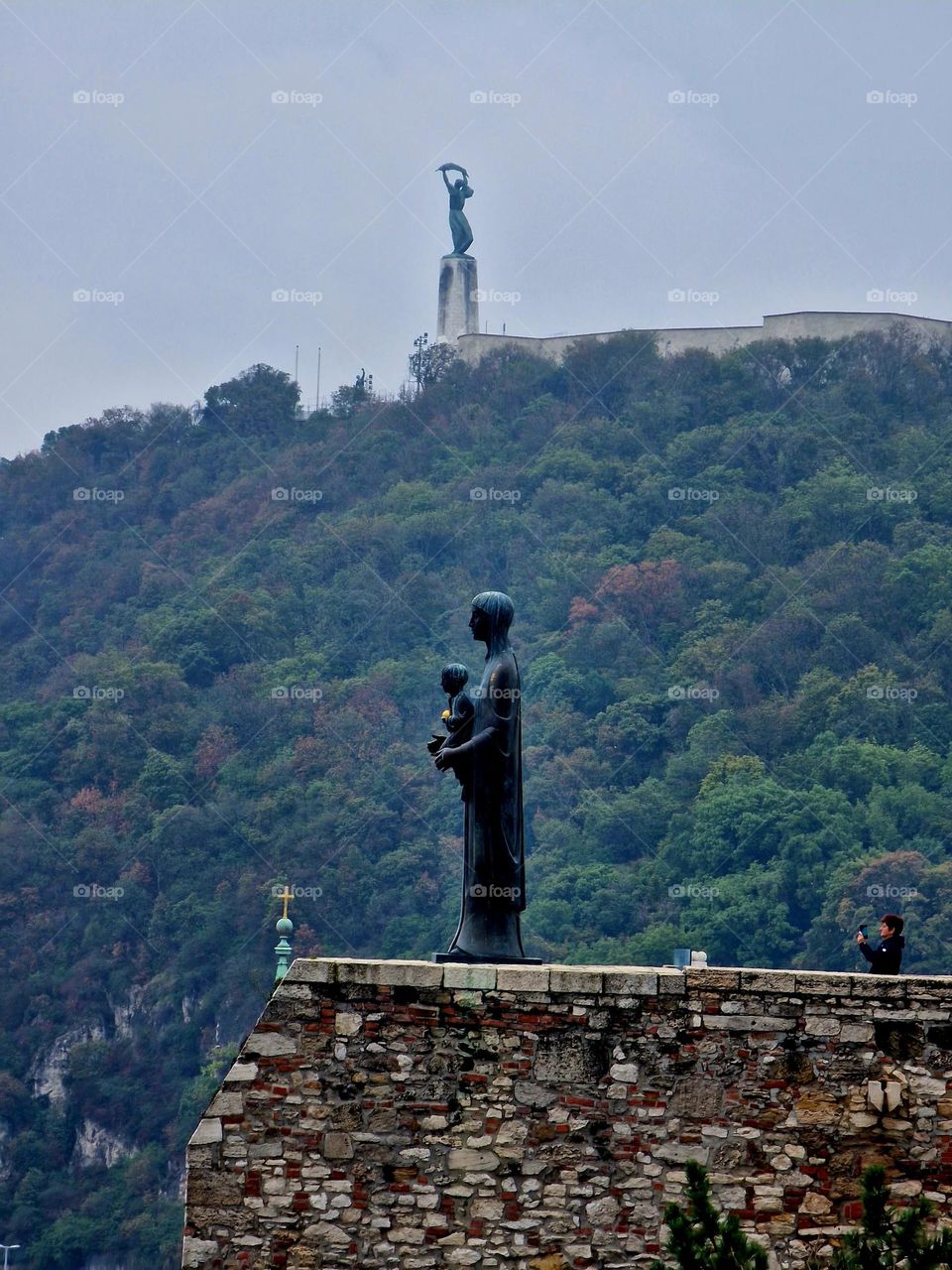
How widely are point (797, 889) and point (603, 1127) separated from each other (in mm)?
68343

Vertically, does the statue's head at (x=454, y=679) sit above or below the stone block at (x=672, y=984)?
above

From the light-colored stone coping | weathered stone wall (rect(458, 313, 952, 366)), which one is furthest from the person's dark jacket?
weathered stone wall (rect(458, 313, 952, 366))

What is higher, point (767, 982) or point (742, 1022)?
Result: point (767, 982)

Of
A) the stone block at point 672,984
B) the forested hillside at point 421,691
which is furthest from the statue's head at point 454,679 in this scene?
the forested hillside at point 421,691

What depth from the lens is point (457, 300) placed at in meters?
127

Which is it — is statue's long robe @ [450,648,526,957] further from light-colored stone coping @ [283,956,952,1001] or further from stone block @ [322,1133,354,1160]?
stone block @ [322,1133,354,1160]

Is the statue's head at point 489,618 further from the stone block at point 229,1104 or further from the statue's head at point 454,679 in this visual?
the stone block at point 229,1104

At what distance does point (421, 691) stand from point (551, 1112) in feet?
287

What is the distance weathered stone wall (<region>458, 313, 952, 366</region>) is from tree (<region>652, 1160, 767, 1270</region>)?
108023mm

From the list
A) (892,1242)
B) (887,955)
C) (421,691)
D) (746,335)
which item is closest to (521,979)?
(887,955)

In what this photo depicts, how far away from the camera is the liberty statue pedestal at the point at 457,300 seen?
415 feet

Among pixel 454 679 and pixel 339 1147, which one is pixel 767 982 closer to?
pixel 339 1147

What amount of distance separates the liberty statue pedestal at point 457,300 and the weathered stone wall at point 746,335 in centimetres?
82

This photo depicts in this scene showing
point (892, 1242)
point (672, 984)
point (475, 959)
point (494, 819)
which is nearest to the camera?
point (892, 1242)
